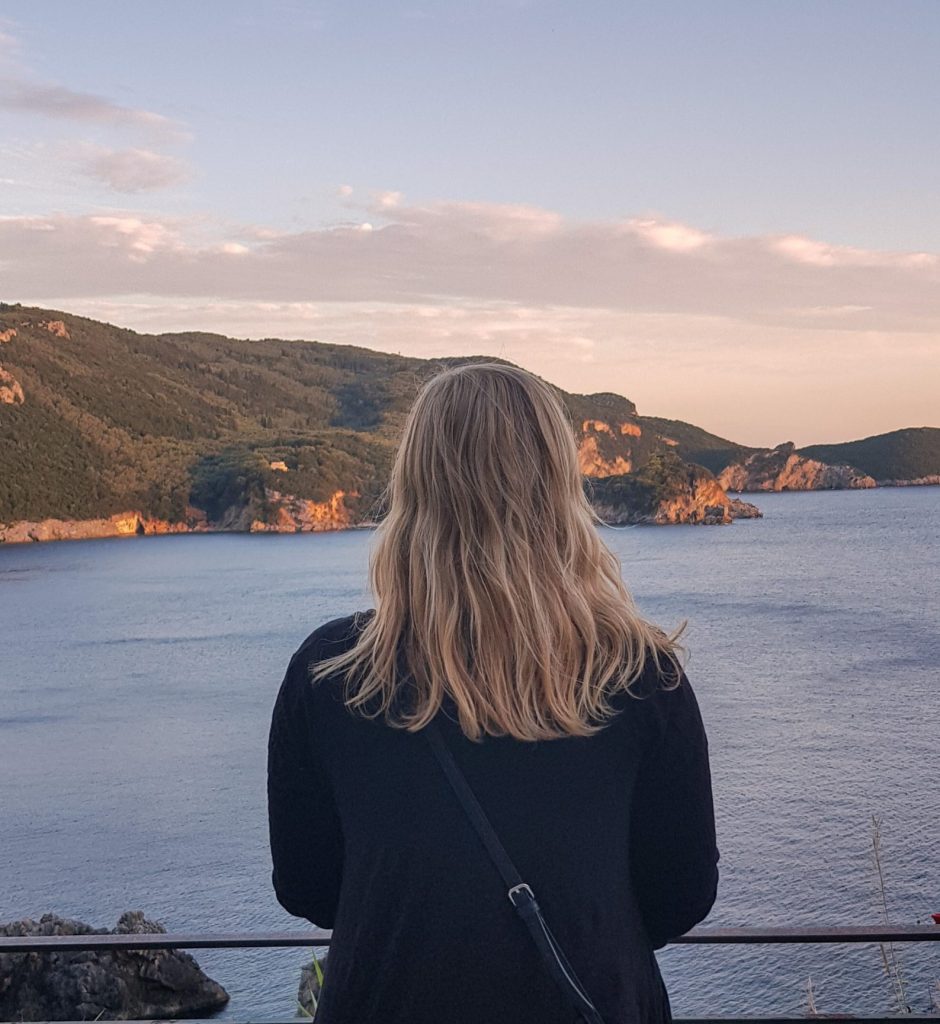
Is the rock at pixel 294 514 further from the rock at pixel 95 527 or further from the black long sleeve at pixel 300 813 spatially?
the black long sleeve at pixel 300 813

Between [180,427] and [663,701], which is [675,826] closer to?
[663,701]

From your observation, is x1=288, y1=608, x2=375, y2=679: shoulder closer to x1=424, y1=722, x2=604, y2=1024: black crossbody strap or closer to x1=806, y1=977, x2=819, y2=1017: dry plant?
x1=424, y1=722, x2=604, y2=1024: black crossbody strap

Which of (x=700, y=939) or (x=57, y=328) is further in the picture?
(x=57, y=328)

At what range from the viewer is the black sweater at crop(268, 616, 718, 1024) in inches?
45.4

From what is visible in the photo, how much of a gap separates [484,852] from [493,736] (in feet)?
0.37

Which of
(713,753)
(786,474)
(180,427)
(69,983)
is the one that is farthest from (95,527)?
(69,983)

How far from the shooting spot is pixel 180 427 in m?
132

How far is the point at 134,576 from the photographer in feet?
272

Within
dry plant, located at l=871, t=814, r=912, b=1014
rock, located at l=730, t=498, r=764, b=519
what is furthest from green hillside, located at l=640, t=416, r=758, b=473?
dry plant, located at l=871, t=814, r=912, b=1014

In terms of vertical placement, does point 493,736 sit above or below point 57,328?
below

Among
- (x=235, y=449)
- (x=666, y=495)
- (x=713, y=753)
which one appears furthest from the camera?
(x=235, y=449)

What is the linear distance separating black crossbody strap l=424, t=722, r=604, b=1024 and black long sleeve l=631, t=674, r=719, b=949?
0.18m

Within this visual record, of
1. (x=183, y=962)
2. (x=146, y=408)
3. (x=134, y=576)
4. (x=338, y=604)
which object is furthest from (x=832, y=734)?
(x=146, y=408)

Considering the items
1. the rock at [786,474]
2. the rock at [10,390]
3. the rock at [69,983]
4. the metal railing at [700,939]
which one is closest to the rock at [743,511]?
the rock at [786,474]
